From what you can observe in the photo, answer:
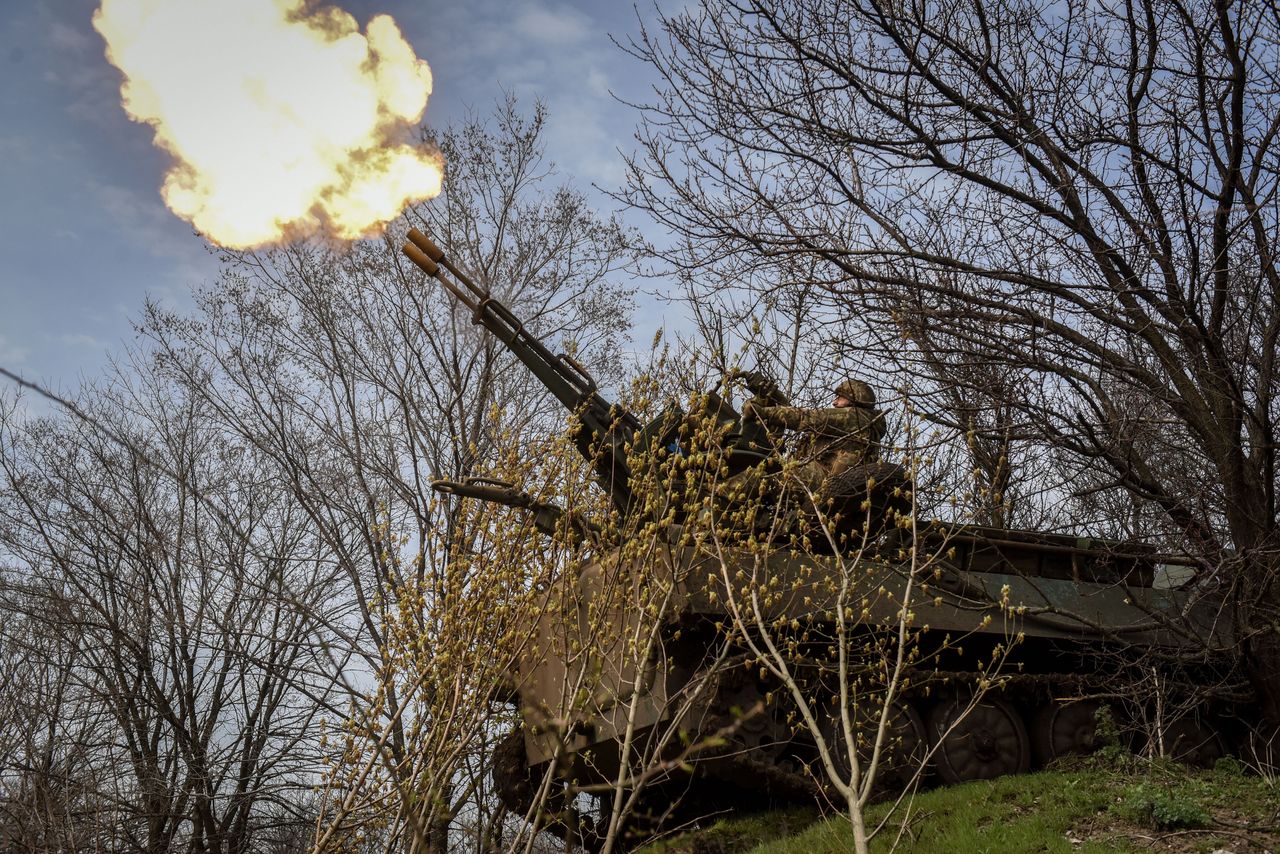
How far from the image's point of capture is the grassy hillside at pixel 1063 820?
26.2 ft

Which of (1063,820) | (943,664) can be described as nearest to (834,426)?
A: (943,664)

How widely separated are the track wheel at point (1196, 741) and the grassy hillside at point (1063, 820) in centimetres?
122

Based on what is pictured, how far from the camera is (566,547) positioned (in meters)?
6.62

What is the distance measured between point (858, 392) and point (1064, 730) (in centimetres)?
399

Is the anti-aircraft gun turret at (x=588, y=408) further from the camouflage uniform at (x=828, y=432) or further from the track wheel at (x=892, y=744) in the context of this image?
the track wheel at (x=892, y=744)

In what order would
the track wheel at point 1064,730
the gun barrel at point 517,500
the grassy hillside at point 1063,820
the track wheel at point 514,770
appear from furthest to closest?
the track wheel at point 514,770 < the track wheel at point 1064,730 < the grassy hillside at point 1063,820 < the gun barrel at point 517,500

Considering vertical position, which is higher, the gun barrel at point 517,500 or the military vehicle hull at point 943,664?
the gun barrel at point 517,500

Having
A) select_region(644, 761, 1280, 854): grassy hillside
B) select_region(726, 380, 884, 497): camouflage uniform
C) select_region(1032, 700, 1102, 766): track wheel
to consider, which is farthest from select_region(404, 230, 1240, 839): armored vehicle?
select_region(644, 761, 1280, 854): grassy hillside

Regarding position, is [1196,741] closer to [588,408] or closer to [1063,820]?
[1063,820]

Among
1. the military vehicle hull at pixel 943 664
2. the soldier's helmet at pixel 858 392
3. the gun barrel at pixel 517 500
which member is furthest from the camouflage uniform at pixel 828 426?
the gun barrel at pixel 517 500

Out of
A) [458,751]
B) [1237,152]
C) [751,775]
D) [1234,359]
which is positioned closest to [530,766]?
[751,775]

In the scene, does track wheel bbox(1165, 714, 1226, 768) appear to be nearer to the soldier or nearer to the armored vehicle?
the armored vehicle

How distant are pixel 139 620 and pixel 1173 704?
12.6 m

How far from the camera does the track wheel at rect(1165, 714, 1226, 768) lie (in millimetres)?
11461
